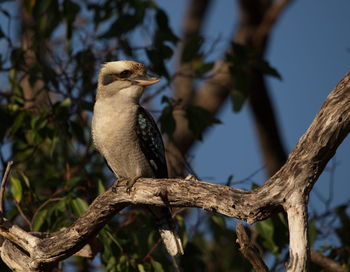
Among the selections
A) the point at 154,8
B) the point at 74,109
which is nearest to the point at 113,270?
the point at 74,109

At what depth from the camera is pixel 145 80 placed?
452cm

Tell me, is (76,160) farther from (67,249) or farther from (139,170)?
(67,249)

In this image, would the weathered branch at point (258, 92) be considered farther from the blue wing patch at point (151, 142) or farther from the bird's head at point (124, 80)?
the blue wing patch at point (151, 142)

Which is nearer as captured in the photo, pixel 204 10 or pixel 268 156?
pixel 268 156

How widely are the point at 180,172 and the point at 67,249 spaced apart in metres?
1.75

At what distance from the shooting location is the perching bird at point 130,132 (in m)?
4.29

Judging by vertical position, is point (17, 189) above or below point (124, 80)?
below

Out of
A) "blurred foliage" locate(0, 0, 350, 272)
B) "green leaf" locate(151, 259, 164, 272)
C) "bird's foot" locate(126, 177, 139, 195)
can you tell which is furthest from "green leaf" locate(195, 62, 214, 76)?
"green leaf" locate(151, 259, 164, 272)

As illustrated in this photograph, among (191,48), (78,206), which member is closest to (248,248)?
(78,206)

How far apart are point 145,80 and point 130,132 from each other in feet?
1.34

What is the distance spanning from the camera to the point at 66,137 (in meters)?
4.87

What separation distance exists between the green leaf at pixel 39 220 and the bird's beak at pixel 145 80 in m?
0.98

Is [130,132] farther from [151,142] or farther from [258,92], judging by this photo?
[258,92]

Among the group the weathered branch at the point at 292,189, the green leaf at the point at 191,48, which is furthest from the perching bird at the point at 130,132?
the weathered branch at the point at 292,189
